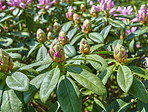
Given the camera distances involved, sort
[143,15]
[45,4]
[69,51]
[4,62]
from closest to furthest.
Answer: [4,62] → [69,51] → [143,15] → [45,4]

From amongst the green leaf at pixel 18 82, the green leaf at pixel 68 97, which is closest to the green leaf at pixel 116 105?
the green leaf at pixel 68 97

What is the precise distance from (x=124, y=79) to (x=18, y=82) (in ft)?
1.69

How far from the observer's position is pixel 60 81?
0.95 meters

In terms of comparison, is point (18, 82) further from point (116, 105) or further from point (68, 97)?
point (116, 105)

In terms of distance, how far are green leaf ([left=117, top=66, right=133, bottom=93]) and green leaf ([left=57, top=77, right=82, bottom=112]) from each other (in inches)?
8.5

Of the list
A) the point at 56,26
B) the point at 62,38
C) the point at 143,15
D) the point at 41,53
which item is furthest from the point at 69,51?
the point at 143,15

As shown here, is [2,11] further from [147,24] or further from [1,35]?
[147,24]

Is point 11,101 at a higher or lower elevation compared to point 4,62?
lower

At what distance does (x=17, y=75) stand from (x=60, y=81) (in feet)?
0.70

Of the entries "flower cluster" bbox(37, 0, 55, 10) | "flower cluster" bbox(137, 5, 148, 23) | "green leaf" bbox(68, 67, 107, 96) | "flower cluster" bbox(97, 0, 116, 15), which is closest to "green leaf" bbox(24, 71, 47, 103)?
"green leaf" bbox(68, 67, 107, 96)

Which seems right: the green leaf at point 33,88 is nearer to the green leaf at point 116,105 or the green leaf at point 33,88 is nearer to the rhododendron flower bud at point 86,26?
the green leaf at point 116,105

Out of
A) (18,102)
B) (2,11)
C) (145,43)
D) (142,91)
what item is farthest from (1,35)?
(145,43)

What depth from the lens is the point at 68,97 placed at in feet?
2.86

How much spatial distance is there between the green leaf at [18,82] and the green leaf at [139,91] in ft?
1.67
